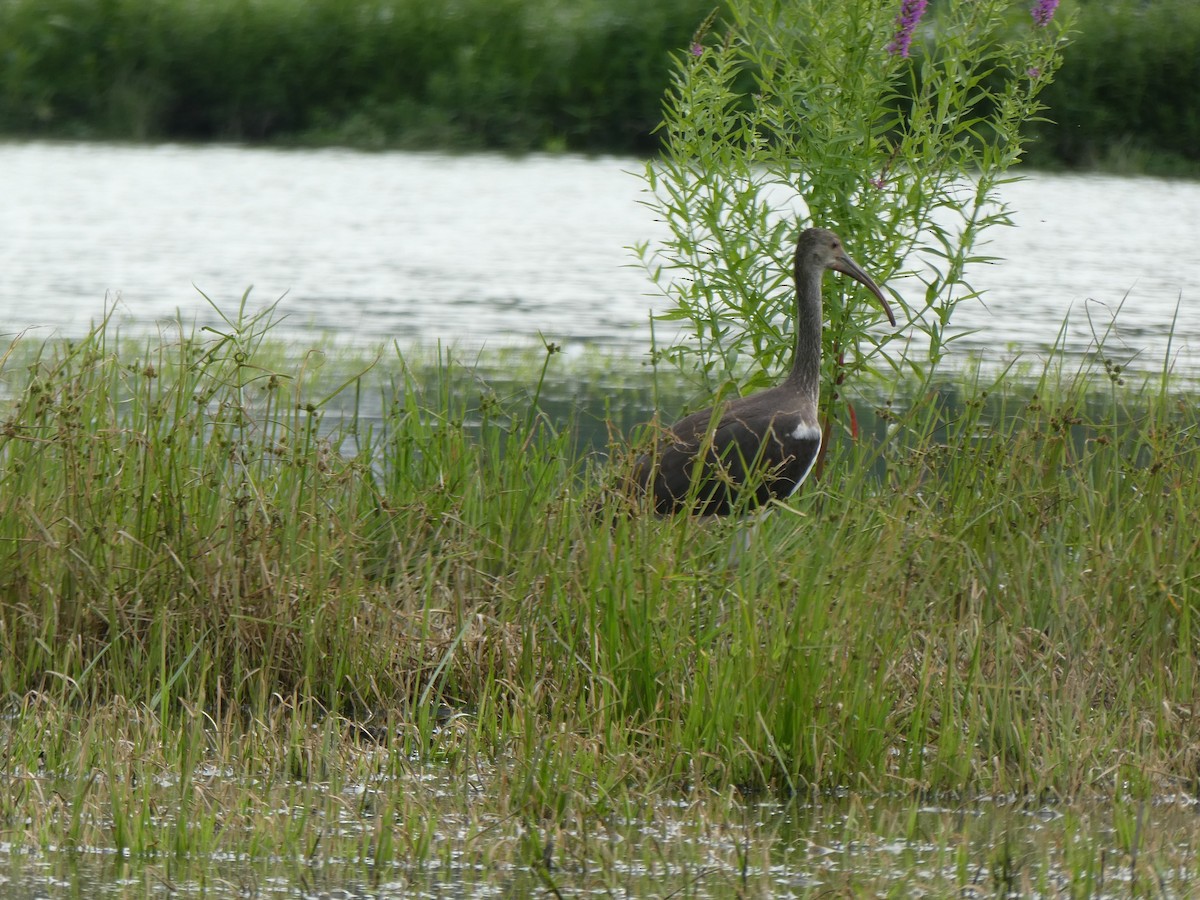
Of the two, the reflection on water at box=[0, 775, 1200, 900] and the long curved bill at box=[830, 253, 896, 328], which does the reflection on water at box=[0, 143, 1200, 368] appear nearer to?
the long curved bill at box=[830, 253, 896, 328]

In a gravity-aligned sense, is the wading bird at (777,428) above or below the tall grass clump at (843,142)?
below

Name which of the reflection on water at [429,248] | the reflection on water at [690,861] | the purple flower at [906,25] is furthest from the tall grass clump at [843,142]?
the reflection on water at [429,248]

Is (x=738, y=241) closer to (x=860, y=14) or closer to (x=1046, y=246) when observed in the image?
(x=860, y=14)

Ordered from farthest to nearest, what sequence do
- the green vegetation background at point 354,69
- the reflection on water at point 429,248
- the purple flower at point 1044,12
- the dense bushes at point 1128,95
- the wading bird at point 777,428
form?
the green vegetation background at point 354,69 → the dense bushes at point 1128,95 → the reflection on water at point 429,248 → the purple flower at point 1044,12 → the wading bird at point 777,428

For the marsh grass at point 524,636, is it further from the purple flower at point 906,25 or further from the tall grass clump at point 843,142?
the purple flower at point 906,25

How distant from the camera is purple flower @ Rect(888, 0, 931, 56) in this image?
591cm

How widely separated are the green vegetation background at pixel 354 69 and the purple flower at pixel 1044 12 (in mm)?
15267

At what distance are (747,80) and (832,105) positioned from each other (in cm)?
1465

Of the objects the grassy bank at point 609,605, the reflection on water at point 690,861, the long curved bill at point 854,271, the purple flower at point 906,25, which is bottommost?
the reflection on water at point 690,861

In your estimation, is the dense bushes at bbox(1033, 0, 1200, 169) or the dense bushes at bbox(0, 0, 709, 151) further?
the dense bushes at bbox(0, 0, 709, 151)

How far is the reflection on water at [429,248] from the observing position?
11906 millimetres

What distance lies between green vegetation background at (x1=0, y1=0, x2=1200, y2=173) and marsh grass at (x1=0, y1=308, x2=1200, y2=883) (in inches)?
639

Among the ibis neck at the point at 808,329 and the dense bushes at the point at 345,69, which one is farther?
the dense bushes at the point at 345,69

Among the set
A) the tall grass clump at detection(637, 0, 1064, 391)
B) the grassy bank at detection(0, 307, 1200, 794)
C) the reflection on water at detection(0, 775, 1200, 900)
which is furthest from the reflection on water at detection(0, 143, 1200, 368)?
the reflection on water at detection(0, 775, 1200, 900)
